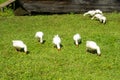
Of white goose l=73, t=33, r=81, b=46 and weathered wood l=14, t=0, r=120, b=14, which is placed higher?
white goose l=73, t=33, r=81, b=46

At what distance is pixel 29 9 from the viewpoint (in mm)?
22062

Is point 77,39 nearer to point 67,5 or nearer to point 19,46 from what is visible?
point 19,46

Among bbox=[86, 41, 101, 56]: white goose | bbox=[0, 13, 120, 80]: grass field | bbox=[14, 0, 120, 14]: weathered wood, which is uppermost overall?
bbox=[86, 41, 101, 56]: white goose

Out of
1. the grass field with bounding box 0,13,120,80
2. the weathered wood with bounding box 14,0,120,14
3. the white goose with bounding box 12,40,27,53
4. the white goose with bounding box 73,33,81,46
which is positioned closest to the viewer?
the grass field with bounding box 0,13,120,80

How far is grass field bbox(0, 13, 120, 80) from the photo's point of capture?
12489mm

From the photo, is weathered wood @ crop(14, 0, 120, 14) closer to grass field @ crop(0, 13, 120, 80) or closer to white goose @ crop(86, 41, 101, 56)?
grass field @ crop(0, 13, 120, 80)

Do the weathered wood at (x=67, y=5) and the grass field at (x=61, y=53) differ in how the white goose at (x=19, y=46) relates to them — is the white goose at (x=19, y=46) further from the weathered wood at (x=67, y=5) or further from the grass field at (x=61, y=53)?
the weathered wood at (x=67, y=5)

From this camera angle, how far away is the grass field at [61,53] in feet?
41.0

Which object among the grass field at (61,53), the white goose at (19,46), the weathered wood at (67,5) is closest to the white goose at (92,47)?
the grass field at (61,53)

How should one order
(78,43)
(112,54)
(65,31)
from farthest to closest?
(65,31), (78,43), (112,54)

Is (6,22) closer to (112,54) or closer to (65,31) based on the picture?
(65,31)

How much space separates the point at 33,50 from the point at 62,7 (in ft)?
26.1

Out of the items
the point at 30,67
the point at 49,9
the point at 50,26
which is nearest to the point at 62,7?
the point at 49,9

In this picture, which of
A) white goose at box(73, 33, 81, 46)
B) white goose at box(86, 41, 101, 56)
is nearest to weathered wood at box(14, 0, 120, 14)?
white goose at box(73, 33, 81, 46)
